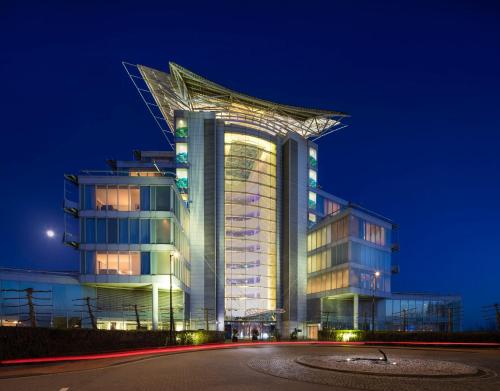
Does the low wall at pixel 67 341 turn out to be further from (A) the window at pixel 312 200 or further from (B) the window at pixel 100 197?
(A) the window at pixel 312 200

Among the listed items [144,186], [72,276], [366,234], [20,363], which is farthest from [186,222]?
[20,363]

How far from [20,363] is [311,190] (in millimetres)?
63679

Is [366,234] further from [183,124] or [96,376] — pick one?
[96,376]

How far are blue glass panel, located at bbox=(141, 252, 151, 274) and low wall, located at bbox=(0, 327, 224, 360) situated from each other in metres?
17.2

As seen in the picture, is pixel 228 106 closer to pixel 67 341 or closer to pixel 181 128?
pixel 181 128

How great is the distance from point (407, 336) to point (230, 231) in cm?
3838

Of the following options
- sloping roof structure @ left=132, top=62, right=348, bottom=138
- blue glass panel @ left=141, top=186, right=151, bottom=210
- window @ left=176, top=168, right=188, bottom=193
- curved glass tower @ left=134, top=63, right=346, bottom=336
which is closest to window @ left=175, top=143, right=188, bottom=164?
curved glass tower @ left=134, top=63, right=346, bottom=336

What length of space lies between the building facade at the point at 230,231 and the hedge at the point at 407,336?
586 cm

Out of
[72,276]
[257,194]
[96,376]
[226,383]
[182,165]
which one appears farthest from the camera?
[257,194]

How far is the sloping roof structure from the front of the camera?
69938 mm

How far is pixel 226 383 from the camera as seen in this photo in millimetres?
14570

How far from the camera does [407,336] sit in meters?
40.8

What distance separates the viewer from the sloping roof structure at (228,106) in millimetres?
69938

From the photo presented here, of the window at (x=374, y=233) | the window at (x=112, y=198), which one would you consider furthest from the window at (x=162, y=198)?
the window at (x=374, y=233)
